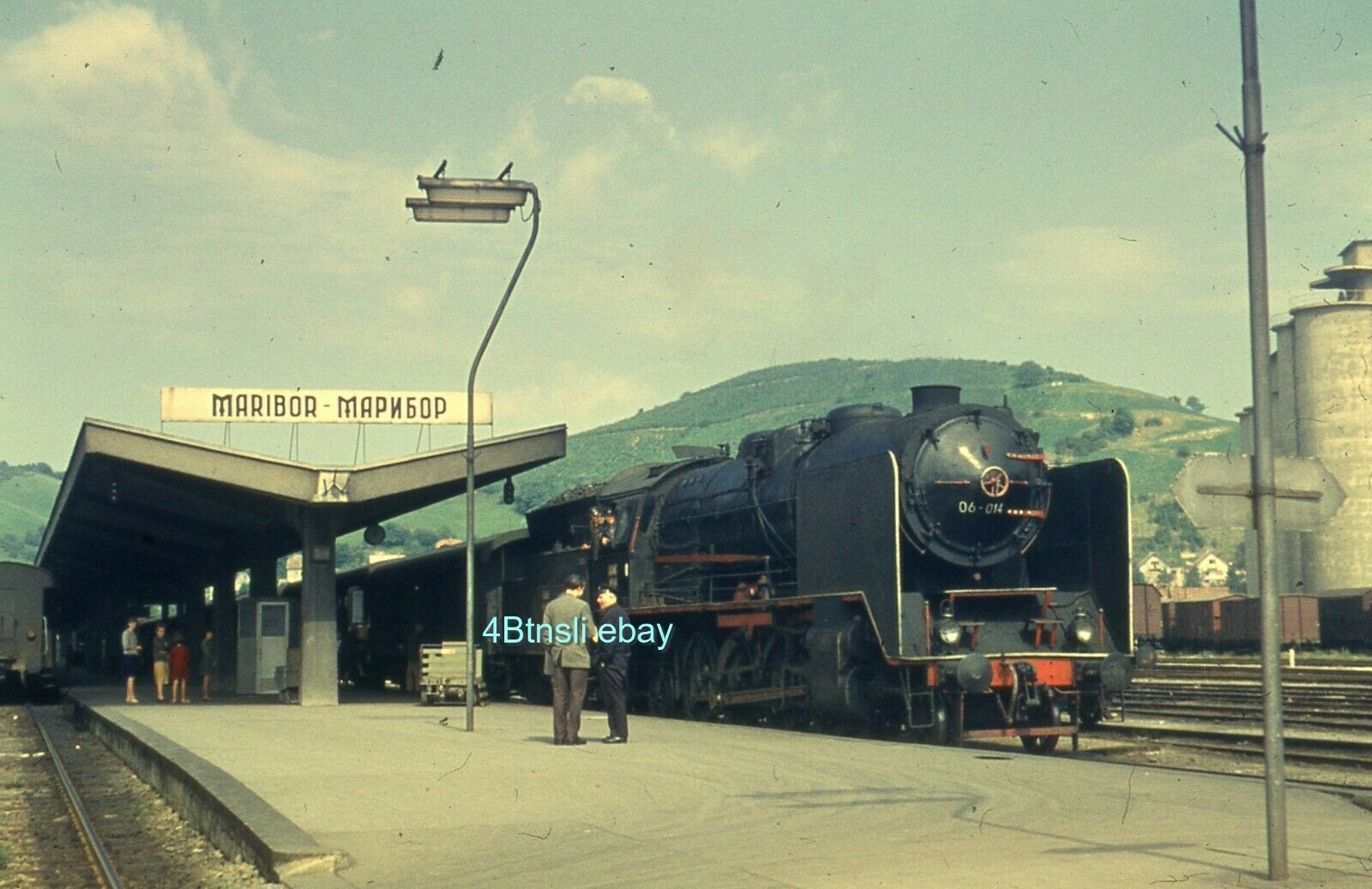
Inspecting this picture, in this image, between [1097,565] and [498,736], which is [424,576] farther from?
[1097,565]

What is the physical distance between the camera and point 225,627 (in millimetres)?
40969

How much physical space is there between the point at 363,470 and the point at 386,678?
1489cm

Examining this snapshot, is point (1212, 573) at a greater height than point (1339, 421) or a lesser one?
lesser

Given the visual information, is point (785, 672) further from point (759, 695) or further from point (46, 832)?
point (46, 832)

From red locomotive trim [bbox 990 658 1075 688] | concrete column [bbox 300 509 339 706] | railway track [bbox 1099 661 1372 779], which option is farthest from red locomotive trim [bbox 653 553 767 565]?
concrete column [bbox 300 509 339 706]

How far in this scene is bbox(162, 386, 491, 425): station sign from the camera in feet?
114

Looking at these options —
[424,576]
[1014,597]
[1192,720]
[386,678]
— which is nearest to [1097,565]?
[1014,597]

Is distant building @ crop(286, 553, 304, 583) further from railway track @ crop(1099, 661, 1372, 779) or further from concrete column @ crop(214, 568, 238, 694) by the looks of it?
railway track @ crop(1099, 661, 1372, 779)

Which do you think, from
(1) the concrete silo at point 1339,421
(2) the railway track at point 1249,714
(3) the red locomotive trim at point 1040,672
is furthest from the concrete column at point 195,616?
(1) the concrete silo at point 1339,421

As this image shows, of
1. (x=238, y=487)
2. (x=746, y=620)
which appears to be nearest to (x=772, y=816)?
(x=746, y=620)

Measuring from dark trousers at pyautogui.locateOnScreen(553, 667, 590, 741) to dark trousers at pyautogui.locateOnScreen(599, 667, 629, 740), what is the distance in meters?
0.27

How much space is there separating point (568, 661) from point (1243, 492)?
30.6 feet

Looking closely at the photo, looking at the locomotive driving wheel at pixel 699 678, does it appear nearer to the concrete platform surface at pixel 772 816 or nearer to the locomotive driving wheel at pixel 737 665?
the locomotive driving wheel at pixel 737 665

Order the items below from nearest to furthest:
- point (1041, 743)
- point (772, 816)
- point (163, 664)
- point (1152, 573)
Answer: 1. point (772, 816)
2. point (1041, 743)
3. point (163, 664)
4. point (1152, 573)
